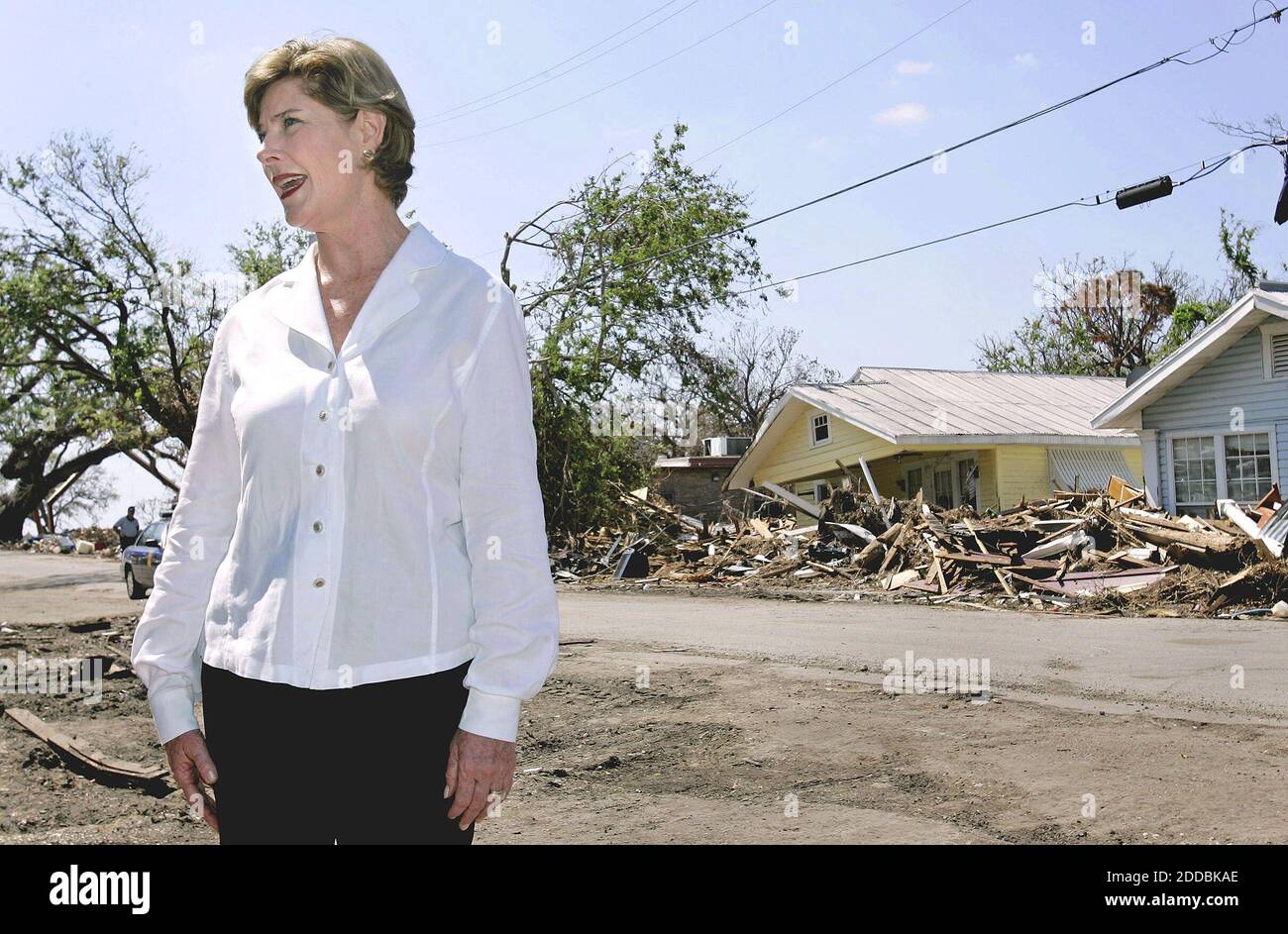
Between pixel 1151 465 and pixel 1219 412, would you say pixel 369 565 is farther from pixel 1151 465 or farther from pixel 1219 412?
pixel 1151 465

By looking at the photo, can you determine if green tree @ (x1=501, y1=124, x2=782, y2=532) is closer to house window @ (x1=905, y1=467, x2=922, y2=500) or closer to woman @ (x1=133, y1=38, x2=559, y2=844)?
house window @ (x1=905, y1=467, x2=922, y2=500)

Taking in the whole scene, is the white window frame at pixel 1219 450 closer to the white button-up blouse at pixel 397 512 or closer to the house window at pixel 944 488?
the house window at pixel 944 488

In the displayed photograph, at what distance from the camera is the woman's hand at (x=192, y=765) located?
2143 millimetres

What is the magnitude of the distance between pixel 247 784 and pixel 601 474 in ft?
82.7

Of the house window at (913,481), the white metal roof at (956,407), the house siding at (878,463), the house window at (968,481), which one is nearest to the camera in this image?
the white metal roof at (956,407)

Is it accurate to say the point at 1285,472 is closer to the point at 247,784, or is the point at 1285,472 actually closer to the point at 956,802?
the point at 956,802

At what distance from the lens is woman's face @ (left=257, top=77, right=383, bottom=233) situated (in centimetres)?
215

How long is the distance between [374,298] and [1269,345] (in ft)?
74.0

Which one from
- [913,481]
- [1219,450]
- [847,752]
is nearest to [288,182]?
[847,752]

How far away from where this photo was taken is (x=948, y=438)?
84.3ft

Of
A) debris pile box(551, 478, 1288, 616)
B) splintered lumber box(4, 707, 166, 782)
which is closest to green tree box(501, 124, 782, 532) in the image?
debris pile box(551, 478, 1288, 616)

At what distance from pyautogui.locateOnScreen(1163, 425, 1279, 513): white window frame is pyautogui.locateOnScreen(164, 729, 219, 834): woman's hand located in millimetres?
22572

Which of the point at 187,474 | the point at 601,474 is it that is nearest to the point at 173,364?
the point at 601,474

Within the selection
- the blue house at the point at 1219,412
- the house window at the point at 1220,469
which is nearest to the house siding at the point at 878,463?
the blue house at the point at 1219,412
